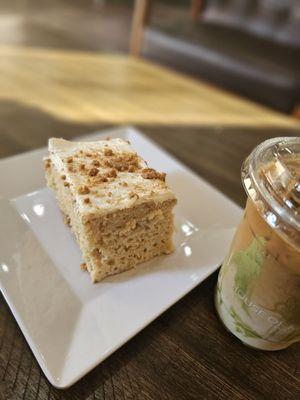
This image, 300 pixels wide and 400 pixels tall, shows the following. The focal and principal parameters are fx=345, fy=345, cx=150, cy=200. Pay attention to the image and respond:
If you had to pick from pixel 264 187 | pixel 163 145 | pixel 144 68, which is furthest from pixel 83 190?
pixel 144 68

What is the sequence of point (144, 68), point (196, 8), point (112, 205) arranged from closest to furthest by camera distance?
point (112, 205), point (144, 68), point (196, 8)

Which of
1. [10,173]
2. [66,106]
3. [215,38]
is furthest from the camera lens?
[215,38]

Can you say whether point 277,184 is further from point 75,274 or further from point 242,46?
point 242,46

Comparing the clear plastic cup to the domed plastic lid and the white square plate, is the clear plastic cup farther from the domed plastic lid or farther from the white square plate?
the white square plate

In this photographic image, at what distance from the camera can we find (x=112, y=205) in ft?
2.32

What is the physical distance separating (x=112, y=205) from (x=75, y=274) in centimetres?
19

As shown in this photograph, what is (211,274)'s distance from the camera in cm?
78

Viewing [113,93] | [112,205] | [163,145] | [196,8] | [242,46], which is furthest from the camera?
[196,8]

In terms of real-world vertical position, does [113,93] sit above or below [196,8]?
below

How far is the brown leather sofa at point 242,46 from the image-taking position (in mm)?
A: 2131

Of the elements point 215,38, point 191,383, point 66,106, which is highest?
point 215,38

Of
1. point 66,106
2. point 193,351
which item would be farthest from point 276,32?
point 193,351

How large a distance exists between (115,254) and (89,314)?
0.47 ft

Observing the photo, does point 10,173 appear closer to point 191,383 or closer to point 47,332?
point 47,332
